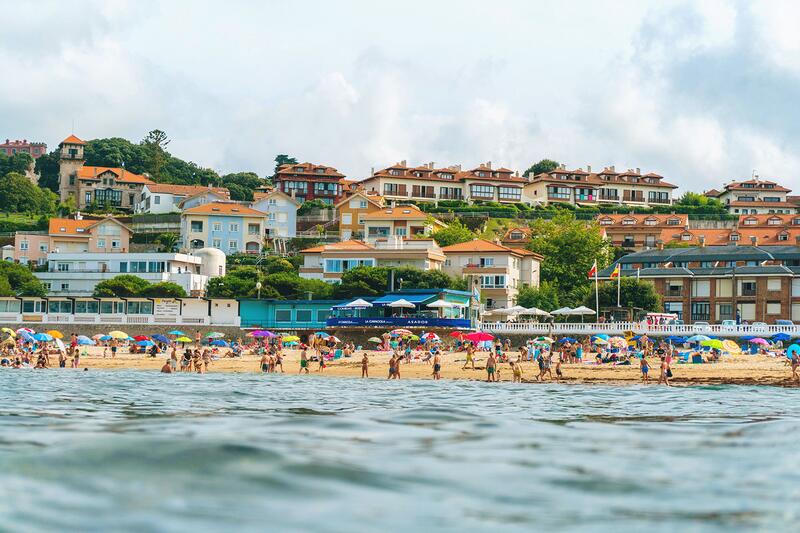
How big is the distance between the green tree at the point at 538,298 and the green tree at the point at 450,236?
52.9ft

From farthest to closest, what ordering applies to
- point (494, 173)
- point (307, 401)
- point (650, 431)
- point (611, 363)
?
point (494, 173) → point (611, 363) → point (307, 401) → point (650, 431)

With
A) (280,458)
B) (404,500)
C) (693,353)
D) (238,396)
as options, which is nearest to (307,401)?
(238,396)

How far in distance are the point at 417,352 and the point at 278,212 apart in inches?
2218

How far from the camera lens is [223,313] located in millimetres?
69125

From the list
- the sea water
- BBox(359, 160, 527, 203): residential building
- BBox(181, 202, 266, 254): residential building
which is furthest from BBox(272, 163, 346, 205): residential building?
the sea water

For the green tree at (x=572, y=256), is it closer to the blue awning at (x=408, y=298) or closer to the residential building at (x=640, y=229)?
the residential building at (x=640, y=229)

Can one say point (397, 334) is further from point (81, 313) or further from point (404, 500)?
point (404, 500)

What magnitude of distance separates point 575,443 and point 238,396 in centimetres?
1267

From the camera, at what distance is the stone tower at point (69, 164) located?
138 m

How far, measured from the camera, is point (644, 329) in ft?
186

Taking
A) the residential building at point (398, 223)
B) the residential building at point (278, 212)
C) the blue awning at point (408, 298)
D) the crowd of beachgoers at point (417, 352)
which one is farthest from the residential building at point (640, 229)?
the crowd of beachgoers at point (417, 352)

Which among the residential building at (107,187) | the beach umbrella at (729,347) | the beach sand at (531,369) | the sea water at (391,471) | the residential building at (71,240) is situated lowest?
the beach sand at (531,369)

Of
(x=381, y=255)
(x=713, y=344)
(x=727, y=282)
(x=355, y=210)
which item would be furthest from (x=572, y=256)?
(x=713, y=344)

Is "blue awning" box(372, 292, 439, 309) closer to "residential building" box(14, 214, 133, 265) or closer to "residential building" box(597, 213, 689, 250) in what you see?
"residential building" box(597, 213, 689, 250)
